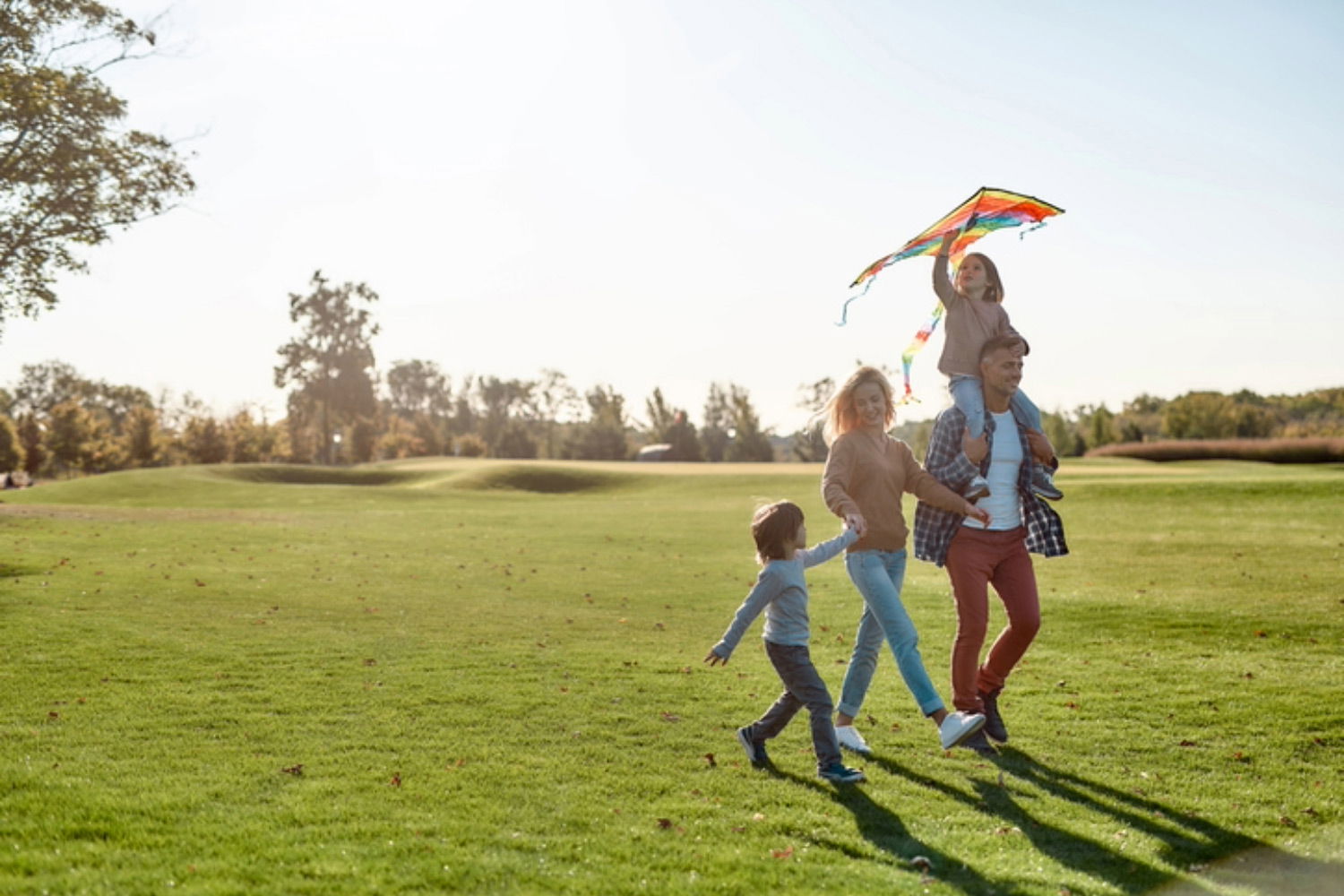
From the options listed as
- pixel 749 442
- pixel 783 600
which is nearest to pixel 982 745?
pixel 783 600

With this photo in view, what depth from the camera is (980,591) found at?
7148mm

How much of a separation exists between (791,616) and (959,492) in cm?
138

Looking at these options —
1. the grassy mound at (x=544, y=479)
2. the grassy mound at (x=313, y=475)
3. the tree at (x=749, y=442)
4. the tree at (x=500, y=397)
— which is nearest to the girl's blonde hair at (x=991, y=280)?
the grassy mound at (x=544, y=479)

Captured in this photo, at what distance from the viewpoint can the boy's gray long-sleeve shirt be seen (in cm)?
645

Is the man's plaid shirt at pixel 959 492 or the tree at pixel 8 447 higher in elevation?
the tree at pixel 8 447

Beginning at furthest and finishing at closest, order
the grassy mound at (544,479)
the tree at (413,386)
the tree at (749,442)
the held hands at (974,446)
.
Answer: the tree at (413,386) < the tree at (749,442) < the grassy mound at (544,479) < the held hands at (974,446)

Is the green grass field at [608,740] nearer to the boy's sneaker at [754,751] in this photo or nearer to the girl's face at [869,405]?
the boy's sneaker at [754,751]

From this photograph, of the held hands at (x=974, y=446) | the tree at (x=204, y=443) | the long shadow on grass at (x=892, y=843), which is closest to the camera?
the long shadow on grass at (x=892, y=843)

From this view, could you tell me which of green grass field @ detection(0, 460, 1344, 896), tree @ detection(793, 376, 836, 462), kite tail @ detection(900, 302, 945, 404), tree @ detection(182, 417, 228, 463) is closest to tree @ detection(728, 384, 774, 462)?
tree @ detection(793, 376, 836, 462)

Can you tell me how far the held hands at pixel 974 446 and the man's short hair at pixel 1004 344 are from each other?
20.3 inches

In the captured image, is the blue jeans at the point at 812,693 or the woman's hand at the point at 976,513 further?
the woman's hand at the point at 976,513

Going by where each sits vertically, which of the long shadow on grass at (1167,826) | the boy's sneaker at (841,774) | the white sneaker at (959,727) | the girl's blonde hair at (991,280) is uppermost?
the girl's blonde hair at (991,280)

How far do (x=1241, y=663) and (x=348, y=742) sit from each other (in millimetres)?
8500

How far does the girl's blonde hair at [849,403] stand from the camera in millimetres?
6848
